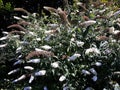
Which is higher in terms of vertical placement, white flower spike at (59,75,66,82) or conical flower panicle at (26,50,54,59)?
conical flower panicle at (26,50,54,59)

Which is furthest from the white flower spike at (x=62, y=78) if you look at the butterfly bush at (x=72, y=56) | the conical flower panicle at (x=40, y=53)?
the conical flower panicle at (x=40, y=53)

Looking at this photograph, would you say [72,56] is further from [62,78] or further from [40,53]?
[40,53]

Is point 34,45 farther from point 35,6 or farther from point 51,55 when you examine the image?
point 35,6

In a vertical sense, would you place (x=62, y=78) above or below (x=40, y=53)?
below

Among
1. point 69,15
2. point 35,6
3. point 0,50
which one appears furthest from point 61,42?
point 35,6

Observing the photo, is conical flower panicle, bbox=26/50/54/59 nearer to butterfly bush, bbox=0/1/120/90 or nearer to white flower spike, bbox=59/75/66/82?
butterfly bush, bbox=0/1/120/90

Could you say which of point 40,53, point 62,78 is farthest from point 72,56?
point 40,53

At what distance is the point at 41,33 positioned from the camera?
19.8 feet

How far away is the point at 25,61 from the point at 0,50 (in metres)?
1.23

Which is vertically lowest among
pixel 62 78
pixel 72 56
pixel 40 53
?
pixel 62 78

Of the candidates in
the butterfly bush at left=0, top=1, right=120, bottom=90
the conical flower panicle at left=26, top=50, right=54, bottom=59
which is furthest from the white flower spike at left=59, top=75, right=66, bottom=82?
the conical flower panicle at left=26, top=50, right=54, bottom=59

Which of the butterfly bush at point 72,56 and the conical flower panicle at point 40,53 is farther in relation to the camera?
the butterfly bush at point 72,56

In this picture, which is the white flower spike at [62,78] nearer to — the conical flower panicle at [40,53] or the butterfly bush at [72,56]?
the butterfly bush at [72,56]

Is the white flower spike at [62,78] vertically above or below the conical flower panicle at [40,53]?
below
